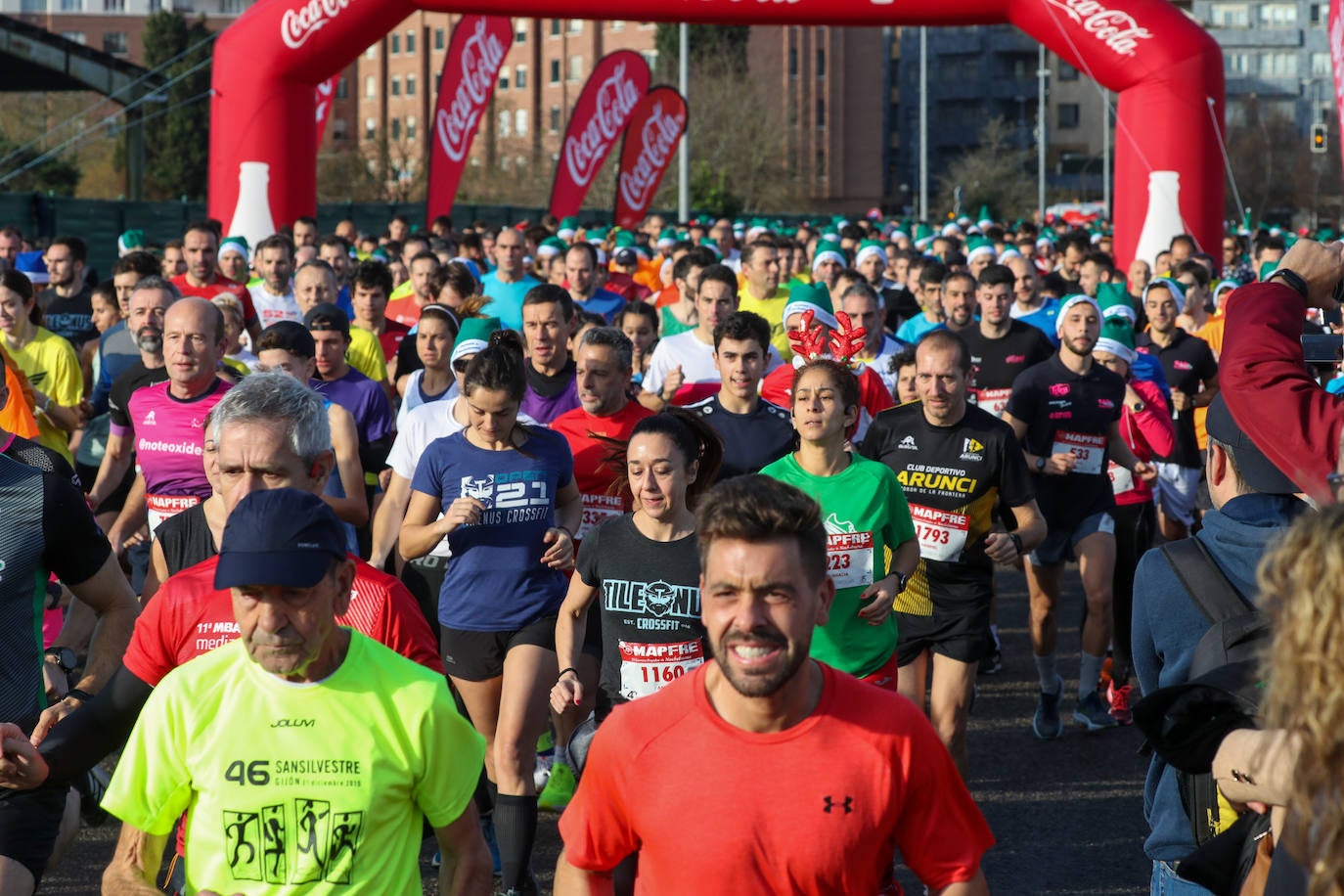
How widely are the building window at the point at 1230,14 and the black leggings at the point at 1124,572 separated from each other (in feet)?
341

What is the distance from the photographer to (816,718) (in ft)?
9.63

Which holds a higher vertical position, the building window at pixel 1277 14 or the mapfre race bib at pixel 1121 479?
the building window at pixel 1277 14

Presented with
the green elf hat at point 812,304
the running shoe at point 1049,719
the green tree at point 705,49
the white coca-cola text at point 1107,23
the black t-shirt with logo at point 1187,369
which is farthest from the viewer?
the green tree at point 705,49

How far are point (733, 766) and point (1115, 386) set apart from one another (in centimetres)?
592

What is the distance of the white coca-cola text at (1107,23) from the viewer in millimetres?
17125

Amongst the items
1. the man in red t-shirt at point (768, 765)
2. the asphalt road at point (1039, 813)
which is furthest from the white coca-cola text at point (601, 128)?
the man in red t-shirt at point (768, 765)

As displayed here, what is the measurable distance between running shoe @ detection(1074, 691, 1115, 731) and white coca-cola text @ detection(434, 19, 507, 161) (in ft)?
47.0

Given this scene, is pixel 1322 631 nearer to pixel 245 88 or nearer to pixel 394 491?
pixel 394 491

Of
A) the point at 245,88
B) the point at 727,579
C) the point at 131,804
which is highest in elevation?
the point at 245,88

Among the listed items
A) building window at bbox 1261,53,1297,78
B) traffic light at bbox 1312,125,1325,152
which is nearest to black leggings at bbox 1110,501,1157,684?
traffic light at bbox 1312,125,1325,152

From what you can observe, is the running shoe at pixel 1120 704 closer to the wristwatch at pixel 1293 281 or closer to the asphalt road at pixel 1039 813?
the asphalt road at pixel 1039 813

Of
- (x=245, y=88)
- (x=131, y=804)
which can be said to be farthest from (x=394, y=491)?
(x=245, y=88)

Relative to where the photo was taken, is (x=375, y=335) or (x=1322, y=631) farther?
(x=375, y=335)

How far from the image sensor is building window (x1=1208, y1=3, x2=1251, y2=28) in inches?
4126
